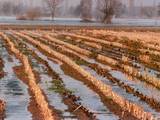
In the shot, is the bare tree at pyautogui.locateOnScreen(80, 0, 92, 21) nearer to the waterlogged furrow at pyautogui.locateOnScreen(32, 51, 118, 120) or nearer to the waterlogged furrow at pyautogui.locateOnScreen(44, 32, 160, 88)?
the waterlogged furrow at pyautogui.locateOnScreen(44, 32, 160, 88)

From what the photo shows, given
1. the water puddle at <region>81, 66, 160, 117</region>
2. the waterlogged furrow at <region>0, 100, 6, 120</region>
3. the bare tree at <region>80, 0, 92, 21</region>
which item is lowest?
the bare tree at <region>80, 0, 92, 21</region>

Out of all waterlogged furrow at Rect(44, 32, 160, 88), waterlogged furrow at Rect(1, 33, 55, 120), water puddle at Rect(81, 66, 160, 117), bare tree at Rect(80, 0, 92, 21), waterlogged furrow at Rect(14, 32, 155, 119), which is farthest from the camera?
bare tree at Rect(80, 0, 92, 21)

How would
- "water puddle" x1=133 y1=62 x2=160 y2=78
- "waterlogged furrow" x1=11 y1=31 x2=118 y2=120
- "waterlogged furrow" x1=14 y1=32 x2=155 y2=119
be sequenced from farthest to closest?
"water puddle" x1=133 y1=62 x2=160 y2=78
"waterlogged furrow" x1=11 y1=31 x2=118 y2=120
"waterlogged furrow" x1=14 y1=32 x2=155 y2=119

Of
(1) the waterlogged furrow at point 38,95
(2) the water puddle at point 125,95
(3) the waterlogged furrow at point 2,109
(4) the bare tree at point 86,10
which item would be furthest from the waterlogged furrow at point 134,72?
(4) the bare tree at point 86,10

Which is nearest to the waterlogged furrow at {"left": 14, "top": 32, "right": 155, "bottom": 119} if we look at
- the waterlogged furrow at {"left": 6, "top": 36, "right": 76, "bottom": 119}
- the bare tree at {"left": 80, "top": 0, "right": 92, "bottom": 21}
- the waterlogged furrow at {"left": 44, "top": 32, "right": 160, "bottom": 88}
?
the waterlogged furrow at {"left": 6, "top": 36, "right": 76, "bottom": 119}

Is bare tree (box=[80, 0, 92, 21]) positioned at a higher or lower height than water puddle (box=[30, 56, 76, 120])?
lower

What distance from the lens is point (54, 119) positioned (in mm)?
11430

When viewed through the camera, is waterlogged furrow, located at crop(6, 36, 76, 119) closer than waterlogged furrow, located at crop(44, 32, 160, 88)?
Yes

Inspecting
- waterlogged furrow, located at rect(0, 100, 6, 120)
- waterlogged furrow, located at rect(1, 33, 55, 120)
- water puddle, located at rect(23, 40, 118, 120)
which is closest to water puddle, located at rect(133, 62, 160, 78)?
water puddle, located at rect(23, 40, 118, 120)

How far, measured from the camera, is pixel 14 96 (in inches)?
572

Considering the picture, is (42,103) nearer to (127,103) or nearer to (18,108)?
(18,108)

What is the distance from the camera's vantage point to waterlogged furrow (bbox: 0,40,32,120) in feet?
39.8

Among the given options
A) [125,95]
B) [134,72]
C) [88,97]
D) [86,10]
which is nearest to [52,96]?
[88,97]

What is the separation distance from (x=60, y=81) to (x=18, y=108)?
450 cm
